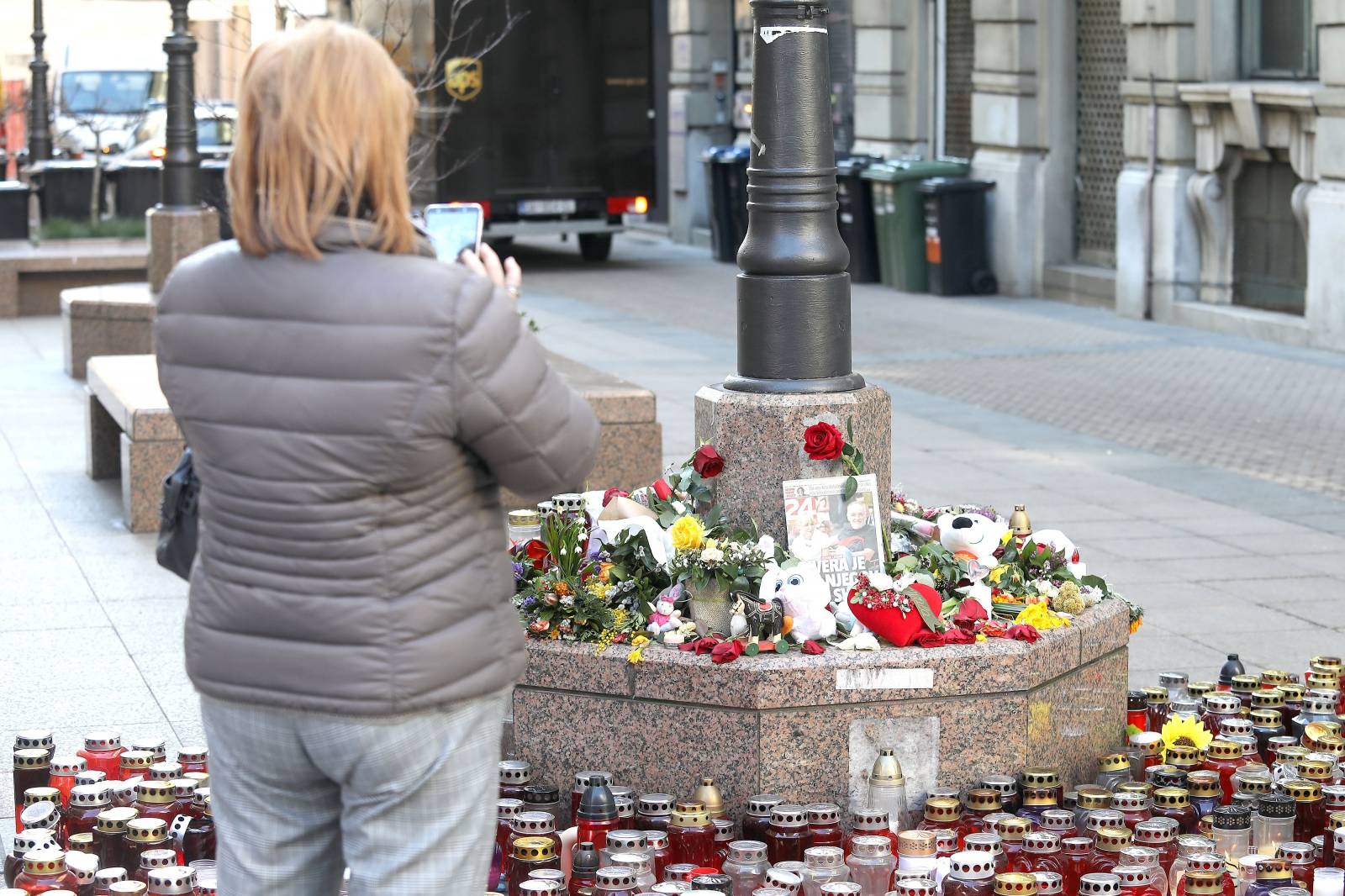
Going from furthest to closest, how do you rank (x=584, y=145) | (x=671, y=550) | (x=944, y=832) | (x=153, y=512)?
(x=584, y=145)
(x=153, y=512)
(x=671, y=550)
(x=944, y=832)

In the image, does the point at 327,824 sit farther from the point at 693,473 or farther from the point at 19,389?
the point at 19,389

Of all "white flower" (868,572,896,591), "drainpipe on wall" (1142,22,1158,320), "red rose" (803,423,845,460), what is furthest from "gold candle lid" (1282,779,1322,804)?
"drainpipe on wall" (1142,22,1158,320)

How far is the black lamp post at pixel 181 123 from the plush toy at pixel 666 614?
375 inches

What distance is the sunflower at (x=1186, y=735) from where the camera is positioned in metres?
5.42

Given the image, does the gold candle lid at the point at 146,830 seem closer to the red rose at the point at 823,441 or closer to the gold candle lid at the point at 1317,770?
the red rose at the point at 823,441

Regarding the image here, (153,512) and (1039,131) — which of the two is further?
(1039,131)

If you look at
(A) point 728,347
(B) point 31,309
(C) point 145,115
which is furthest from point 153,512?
(C) point 145,115

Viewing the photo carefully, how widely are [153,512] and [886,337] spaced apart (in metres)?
8.82

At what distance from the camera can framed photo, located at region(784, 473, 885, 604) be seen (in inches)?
199

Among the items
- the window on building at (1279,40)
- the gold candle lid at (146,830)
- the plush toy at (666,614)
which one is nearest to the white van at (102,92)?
the window on building at (1279,40)

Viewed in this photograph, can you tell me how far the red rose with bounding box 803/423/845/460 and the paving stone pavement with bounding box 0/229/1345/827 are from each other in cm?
208

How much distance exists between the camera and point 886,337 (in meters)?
16.8

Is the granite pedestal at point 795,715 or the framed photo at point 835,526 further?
the framed photo at point 835,526

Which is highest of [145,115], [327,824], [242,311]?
[145,115]
